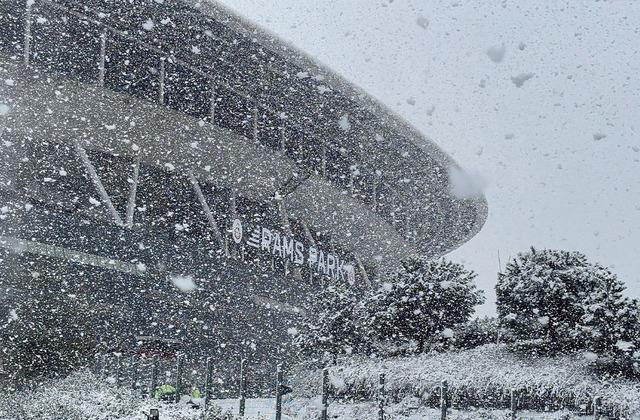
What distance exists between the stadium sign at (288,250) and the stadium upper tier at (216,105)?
108 inches

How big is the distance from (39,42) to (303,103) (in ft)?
34.0

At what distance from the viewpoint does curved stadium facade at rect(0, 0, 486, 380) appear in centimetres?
1972

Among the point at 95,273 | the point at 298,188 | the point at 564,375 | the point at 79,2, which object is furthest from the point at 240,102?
the point at 564,375

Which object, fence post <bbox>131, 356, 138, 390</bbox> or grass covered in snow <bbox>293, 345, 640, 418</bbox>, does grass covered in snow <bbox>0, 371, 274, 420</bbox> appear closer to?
fence post <bbox>131, 356, 138, 390</bbox>

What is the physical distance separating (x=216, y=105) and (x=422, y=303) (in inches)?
450

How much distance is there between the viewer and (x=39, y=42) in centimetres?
2002

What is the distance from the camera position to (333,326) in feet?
68.5

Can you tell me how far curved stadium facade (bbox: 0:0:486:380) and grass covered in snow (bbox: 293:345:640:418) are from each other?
7.54 meters

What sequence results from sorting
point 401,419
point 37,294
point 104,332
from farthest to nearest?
point 104,332, point 37,294, point 401,419

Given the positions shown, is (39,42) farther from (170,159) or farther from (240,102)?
(240,102)

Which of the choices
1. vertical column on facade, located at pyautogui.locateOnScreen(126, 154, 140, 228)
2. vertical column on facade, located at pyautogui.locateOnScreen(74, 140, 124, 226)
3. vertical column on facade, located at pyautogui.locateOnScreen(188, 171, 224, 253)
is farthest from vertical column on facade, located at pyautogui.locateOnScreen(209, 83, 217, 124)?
vertical column on facade, located at pyautogui.locateOnScreen(74, 140, 124, 226)

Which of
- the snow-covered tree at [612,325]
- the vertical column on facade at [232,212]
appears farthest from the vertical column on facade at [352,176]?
the snow-covered tree at [612,325]

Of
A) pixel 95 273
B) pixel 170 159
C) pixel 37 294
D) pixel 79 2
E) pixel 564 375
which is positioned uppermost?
pixel 79 2

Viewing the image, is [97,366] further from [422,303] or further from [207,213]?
[207,213]
